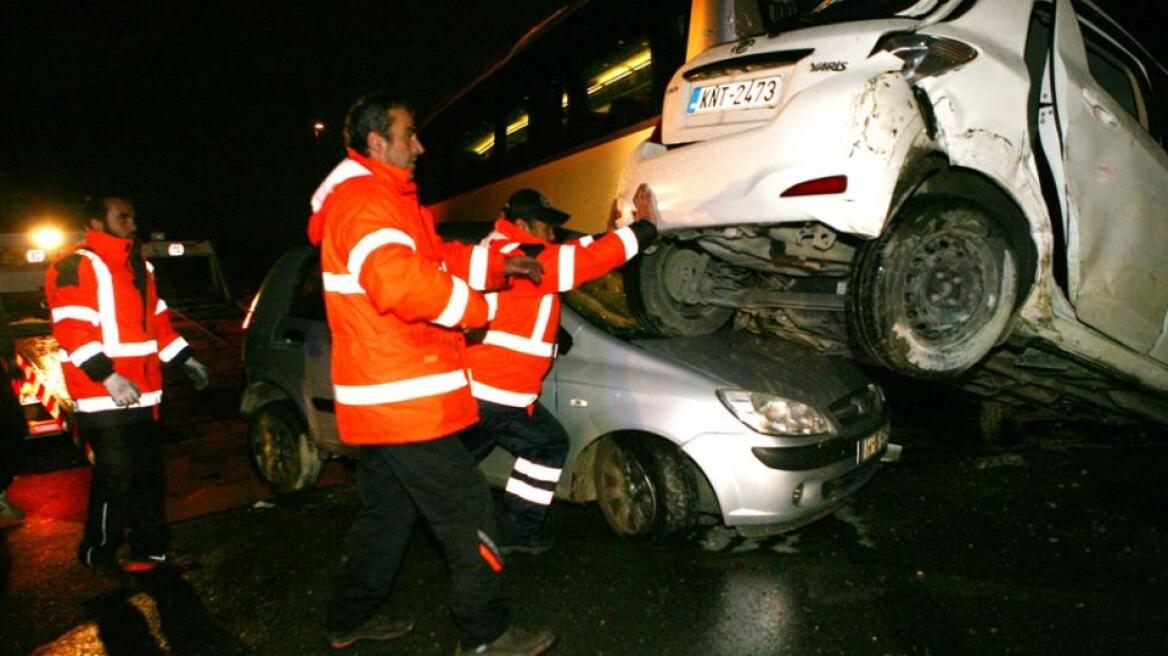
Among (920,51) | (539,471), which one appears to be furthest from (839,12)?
(539,471)

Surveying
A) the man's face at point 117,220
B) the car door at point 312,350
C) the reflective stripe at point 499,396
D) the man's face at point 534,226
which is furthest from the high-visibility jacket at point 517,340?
the man's face at point 117,220

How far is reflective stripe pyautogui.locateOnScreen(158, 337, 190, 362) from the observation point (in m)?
3.62

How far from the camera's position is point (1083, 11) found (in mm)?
3328

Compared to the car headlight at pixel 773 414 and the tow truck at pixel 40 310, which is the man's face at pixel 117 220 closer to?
the tow truck at pixel 40 310

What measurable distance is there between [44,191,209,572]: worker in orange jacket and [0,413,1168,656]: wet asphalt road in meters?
0.24

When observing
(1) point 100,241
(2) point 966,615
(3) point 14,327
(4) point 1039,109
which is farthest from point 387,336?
(3) point 14,327

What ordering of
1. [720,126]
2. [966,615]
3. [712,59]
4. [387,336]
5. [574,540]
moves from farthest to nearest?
[574,540], [712,59], [720,126], [966,615], [387,336]

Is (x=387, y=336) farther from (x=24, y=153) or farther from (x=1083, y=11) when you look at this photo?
(x=24, y=153)

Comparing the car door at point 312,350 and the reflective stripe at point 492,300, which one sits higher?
the reflective stripe at point 492,300

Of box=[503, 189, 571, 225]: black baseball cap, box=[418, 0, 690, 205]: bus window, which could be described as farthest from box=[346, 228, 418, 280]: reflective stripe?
box=[418, 0, 690, 205]: bus window

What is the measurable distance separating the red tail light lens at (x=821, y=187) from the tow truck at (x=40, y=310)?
369 cm

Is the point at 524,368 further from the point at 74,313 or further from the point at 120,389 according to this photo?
the point at 74,313

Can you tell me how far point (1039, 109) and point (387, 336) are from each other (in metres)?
2.74

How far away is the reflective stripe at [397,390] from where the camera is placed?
7.38 feet
